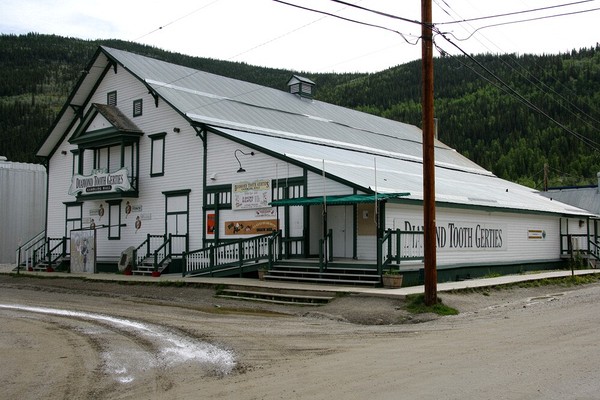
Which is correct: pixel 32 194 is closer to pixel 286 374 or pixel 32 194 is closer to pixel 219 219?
pixel 219 219

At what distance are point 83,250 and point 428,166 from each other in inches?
781

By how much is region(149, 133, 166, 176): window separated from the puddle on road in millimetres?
16023

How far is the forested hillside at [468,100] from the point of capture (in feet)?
296

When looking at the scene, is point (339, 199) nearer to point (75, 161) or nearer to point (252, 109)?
point (252, 109)

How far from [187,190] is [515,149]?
73.5m

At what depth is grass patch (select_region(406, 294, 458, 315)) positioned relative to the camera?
15938 millimetres

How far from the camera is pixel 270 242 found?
22.5 metres

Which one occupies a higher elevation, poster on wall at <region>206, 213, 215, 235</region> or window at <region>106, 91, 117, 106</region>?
window at <region>106, 91, 117, 106</region>

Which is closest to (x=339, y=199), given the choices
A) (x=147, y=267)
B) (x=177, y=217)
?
(x=177, y=217)

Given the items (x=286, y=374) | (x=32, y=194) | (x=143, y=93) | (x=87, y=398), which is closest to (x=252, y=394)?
(x=286, y=374)

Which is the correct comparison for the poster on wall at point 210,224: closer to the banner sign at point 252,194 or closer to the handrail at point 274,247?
the banner sign at point 252,194

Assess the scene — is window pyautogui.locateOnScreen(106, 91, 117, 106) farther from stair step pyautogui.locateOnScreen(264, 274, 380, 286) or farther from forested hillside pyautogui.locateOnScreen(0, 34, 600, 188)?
forested hillside pyautogui.locateOnScreen(0, 34, 600, 188)

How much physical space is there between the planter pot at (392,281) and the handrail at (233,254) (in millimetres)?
4913

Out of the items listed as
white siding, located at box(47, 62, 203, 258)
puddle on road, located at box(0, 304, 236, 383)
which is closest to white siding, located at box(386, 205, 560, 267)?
white siding, located at box(47, 62, 203, 258)
